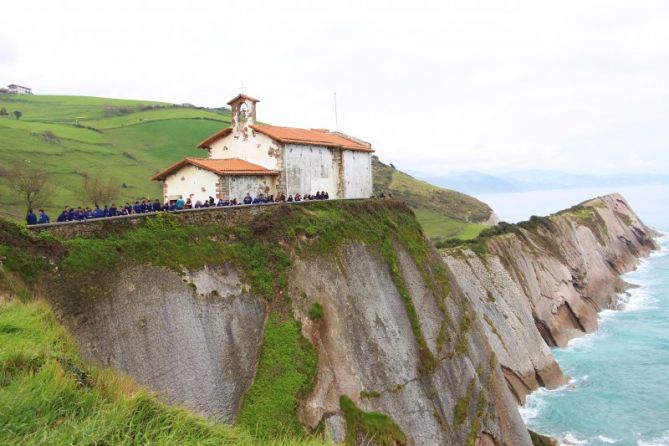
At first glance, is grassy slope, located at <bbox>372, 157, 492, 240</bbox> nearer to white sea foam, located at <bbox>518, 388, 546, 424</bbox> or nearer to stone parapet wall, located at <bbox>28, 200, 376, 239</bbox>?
white sea foam, located at <bbox>518, 388, 546, 424</bbox>

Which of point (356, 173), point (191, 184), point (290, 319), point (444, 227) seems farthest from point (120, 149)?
point (290, 319)

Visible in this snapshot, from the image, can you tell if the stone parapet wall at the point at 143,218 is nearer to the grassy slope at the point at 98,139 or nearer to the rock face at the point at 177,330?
the rock face at the point at 177,330

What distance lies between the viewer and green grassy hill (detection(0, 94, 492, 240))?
7924 centimetres

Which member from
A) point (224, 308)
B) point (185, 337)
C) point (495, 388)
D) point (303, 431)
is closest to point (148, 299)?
point (185, 337)

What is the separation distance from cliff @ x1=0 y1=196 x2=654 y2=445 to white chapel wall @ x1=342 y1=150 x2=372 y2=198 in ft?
18.8

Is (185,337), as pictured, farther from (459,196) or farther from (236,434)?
(459,196)

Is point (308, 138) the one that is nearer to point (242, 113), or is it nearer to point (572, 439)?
point (242, 113)

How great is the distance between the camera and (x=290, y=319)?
2461 centimetres

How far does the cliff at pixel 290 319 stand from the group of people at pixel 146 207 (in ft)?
9.31

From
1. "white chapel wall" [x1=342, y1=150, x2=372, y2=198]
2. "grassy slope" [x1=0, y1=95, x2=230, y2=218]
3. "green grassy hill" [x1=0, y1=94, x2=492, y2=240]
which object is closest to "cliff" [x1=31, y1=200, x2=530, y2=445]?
"white chapel wall" [x1=342, y1=150, x2=372, y2=198]

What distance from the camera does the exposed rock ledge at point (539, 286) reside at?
144 feet

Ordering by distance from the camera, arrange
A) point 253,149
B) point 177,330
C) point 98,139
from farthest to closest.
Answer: point 98,139
point 253,149
point 177,330

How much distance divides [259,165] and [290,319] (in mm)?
13938

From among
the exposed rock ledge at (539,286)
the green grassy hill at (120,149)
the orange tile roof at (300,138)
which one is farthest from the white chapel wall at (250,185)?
the green grassy hill at (120,149)
